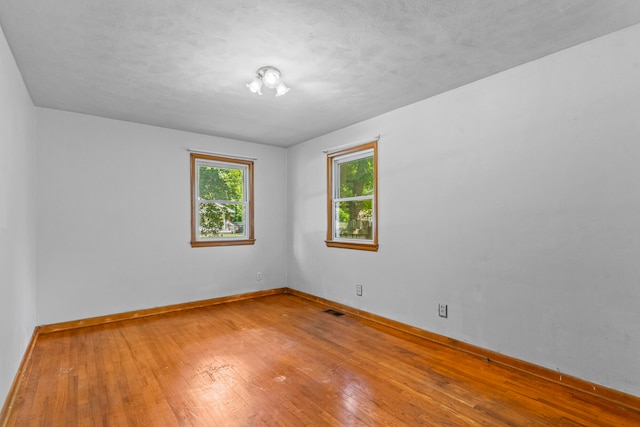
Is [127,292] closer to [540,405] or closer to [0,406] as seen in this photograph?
[0,406]

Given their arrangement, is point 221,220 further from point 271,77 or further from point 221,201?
point 271,77

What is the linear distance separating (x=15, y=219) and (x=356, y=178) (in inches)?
132

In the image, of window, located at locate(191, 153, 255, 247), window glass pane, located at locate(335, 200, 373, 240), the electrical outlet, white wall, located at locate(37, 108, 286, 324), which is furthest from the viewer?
window, located at locate(191, 153, 255, 247)

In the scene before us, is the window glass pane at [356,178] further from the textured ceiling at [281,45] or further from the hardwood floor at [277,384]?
the hardwood floor at [277,384]

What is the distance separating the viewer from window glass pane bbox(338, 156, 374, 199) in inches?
158

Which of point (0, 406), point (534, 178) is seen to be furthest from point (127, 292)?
point (534, 178)

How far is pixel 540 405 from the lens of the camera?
2.06 meters

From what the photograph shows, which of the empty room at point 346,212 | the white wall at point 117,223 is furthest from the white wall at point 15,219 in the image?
the white wall at point 117,223

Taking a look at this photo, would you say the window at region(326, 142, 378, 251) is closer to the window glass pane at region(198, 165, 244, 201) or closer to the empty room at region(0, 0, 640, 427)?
the empty room at region(0, 0, 640, 427)

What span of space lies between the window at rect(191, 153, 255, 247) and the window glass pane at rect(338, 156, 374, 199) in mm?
1517

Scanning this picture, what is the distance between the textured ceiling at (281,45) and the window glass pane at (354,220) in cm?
132

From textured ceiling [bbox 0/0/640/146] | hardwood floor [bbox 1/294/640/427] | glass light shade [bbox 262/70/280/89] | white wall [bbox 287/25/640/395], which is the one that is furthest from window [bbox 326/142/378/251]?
glass light shade [bbox 262/70/280/89]

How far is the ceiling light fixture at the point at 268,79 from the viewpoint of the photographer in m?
2.58

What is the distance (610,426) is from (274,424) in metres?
1.96
